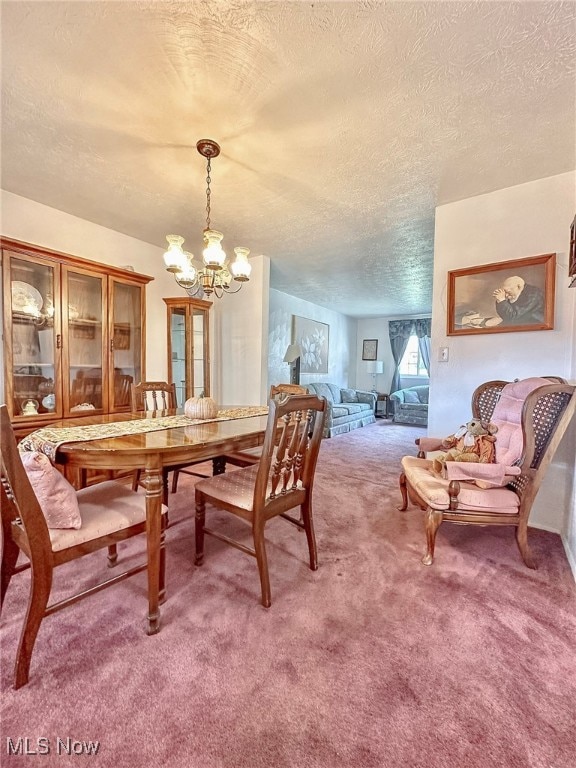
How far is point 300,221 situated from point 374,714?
3.21 m

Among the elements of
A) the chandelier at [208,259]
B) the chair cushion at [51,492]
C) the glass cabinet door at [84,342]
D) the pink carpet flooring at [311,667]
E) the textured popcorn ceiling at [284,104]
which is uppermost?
the textured popcorn ceiling at [284,104]

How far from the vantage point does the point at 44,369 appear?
2.60 meters

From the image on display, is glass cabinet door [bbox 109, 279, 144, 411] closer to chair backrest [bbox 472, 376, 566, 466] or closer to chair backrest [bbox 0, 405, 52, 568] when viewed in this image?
chair backrest [bbox 0, 405, 52, 568]

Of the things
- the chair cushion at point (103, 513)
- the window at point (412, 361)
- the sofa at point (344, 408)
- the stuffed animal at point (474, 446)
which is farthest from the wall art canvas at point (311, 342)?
the chair cushion at point (103, 513)

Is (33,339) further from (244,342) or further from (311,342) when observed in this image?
(311,342)

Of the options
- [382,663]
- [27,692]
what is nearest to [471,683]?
[382,663]

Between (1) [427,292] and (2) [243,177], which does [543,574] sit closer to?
(2) [243,177]

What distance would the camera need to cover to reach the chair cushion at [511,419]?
5.96 ft

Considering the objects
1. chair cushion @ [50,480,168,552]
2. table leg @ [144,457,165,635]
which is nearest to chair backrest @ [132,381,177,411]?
chair cushion @ [50,480,168,552]

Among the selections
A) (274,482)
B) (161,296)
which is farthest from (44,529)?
(161,296)

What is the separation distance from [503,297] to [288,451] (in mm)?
2107

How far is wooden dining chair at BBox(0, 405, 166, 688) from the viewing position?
105 centimetres

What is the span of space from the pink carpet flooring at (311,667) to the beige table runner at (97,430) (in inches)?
29.1

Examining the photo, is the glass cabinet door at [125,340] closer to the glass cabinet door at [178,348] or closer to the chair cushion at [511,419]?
the glass cabinet door at [178,348]
